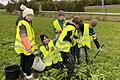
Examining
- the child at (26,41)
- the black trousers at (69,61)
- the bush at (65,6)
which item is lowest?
the bush at (65,6)

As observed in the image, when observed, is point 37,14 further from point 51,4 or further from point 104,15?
point 104,15

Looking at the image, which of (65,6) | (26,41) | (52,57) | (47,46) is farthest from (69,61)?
(65,6)

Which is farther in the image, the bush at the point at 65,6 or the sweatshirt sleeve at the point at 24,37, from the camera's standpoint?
the bush at the point at 65,6

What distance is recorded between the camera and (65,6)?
35.8 metres

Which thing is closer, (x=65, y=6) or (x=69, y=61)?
(x=69, y=61)

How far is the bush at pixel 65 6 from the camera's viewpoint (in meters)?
34.5

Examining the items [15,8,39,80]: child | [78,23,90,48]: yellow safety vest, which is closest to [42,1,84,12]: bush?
[78,23,90,48]: yellow safety vest

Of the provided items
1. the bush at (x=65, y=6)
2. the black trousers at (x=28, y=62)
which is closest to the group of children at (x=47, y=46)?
the black trousers at (x=28, y=62)

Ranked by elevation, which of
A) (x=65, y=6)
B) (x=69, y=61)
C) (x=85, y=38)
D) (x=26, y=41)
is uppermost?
(x=26, y=41)

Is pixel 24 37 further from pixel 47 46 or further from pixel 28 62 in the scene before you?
pixel 47 46

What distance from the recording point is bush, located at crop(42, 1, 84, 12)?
34531 mm

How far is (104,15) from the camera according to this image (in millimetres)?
26234

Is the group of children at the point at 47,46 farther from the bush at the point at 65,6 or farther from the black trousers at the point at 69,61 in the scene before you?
the bush at the point at 65,6

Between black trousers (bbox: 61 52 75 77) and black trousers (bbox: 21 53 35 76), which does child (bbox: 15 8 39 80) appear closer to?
black trousers (bbox: 21 53 35 76)
